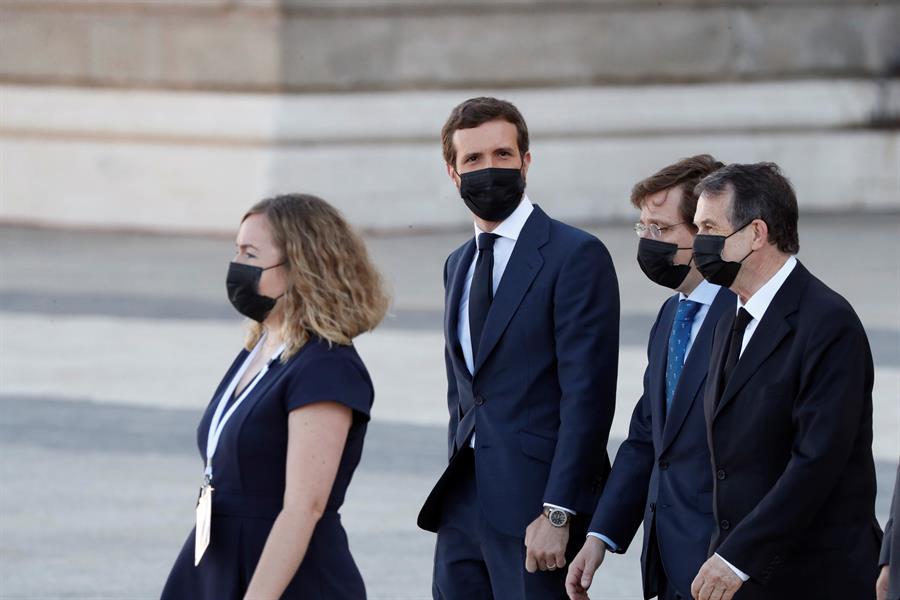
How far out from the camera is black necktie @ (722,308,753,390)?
421cm

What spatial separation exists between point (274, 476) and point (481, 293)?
1031 millimetres

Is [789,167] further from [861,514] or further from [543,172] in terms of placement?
Result: [861,514]

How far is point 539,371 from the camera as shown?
4664mm

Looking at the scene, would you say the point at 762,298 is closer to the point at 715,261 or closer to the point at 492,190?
the point at 715,261

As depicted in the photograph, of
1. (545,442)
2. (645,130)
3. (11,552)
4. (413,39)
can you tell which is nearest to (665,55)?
(645,130)

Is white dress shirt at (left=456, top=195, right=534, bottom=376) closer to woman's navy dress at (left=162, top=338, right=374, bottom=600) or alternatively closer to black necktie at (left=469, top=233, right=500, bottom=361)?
black necktie at (left=469, top=233, right=500, bottom=361)

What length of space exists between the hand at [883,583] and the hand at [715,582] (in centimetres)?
32

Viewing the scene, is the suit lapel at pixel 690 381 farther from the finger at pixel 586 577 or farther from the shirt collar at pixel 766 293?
the finger at pixel 586 577

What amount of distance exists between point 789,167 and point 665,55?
1664 millimetres

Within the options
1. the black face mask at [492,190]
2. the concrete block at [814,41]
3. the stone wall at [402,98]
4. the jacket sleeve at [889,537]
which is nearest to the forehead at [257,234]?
the black face mask at [492,190]

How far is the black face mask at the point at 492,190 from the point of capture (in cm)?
474

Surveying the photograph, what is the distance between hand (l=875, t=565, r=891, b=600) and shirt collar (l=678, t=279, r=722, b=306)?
0.87m

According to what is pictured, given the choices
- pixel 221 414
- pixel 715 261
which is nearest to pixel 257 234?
pixel 221 414

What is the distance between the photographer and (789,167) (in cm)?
1695
